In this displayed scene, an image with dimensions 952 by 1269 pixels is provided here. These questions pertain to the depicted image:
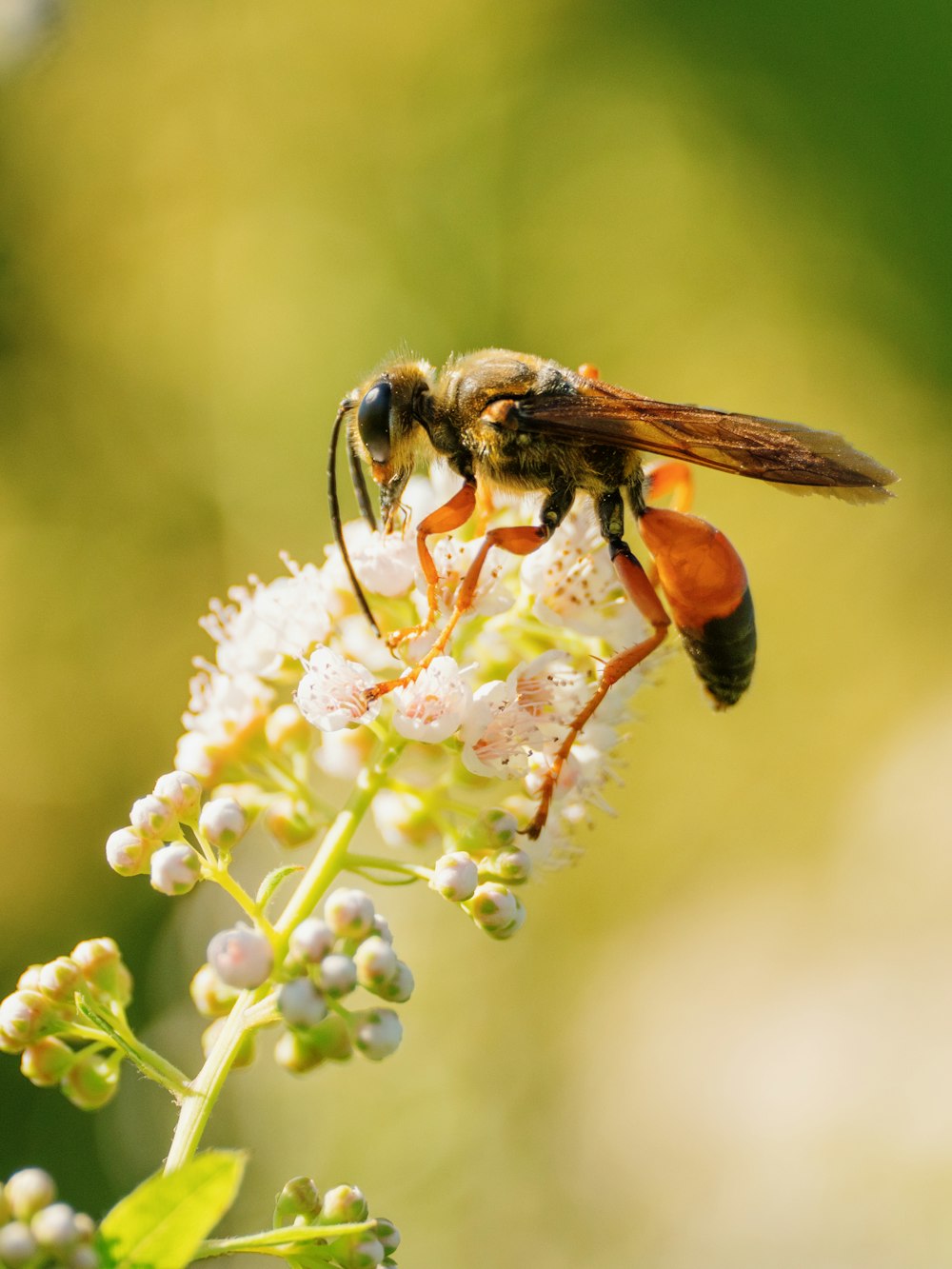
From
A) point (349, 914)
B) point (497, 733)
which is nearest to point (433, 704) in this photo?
point (497, 733)

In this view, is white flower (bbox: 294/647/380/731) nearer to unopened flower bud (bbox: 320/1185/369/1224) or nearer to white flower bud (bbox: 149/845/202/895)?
white flower bud (bbox: 149/845/202/895)

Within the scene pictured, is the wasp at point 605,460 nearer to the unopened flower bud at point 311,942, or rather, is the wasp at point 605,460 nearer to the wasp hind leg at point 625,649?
the wasp hind leg at point 625,649

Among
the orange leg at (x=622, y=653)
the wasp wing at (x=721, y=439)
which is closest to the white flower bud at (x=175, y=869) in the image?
the orange leg at (x=622, y=653)

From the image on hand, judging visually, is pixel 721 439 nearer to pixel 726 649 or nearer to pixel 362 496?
pixel 726 649

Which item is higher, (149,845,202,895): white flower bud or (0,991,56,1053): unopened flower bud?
(149,845,202,895): white flower bud

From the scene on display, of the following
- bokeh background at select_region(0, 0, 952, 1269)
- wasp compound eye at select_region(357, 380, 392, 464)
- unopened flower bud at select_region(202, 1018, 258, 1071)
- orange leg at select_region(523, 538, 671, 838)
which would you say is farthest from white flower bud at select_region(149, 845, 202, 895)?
bokeh background at select_region(0, 0, 952, 1269)

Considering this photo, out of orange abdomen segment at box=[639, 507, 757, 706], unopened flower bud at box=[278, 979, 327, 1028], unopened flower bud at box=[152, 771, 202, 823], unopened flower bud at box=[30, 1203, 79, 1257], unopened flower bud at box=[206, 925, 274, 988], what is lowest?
unopened flower bud at box=[30, 1203, 79, 1257]
